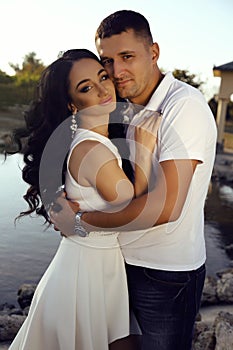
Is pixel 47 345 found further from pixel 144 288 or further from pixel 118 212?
pixel 118 212

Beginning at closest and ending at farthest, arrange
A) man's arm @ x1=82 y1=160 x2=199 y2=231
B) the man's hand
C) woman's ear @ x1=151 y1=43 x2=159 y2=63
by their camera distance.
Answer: man's arm @ x1=82 y1=160 x2=199 y2=231
the man's hand
woman's ear @ x1=151 y1=43 x2=159 y2=63

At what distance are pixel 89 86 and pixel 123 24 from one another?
28cm

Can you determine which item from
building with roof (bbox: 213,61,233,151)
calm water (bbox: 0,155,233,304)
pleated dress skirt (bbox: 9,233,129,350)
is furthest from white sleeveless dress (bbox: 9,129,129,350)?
building with roof (bbox: 213,61,233,151)

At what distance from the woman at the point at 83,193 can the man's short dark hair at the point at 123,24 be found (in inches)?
4.4

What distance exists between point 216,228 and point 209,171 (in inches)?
291

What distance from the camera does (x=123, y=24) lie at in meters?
2.04

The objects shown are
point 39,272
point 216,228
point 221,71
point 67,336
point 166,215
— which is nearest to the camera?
point 166,215

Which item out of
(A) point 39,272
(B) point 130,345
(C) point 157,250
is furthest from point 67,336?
(A) point 39,272

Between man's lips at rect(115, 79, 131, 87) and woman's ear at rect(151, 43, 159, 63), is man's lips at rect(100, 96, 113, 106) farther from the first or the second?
woman's ear at rect(151, 43, 159, 63)

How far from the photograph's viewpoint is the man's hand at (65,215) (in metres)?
2.04

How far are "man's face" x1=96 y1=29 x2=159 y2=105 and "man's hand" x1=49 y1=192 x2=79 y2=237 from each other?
1.60 ft

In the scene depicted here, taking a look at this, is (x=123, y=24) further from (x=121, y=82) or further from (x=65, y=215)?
(x=65, y=215)

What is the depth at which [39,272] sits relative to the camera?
636cm

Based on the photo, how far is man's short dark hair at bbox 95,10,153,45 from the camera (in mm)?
2037
